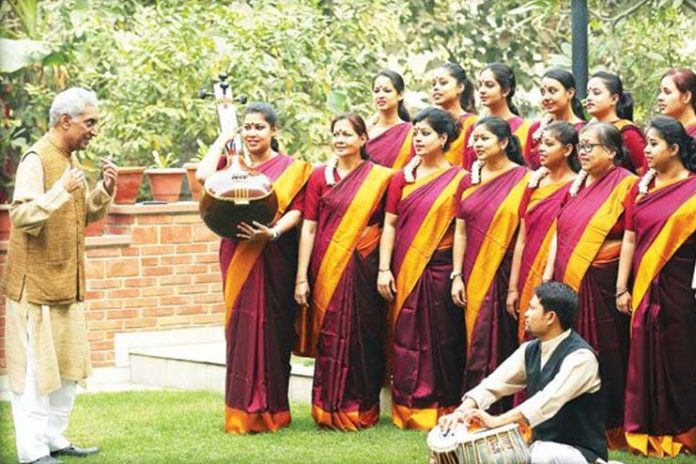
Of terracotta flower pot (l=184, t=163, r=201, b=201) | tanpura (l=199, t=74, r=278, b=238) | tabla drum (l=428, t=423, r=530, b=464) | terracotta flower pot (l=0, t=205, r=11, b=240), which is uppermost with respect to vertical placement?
tanpura (l=199, t=74, r=278, b=238)

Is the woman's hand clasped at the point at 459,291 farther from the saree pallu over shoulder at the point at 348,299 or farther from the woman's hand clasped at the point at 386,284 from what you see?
the saree pallu over shoulder at the point at 348,299

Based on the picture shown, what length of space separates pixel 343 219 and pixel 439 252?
1.75 feet

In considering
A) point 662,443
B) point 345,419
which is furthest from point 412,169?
point 662,443

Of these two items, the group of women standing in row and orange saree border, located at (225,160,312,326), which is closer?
the group of women standing in row

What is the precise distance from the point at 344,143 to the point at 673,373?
212 cm

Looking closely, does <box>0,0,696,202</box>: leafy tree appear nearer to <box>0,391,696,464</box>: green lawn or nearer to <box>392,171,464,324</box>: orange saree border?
<box>0,391,696,464</box>: green lawn

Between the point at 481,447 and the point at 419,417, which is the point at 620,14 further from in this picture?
the point at 481,447

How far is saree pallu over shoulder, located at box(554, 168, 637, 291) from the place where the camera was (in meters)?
9.44

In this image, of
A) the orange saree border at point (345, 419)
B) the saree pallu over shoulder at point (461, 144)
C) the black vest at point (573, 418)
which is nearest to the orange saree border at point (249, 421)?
the orange saree border at point (345, 419)

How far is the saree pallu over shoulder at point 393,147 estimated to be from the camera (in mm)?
10641

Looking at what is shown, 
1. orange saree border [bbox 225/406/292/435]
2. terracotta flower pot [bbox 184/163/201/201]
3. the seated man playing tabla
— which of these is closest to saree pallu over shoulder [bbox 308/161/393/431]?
orange saree border [bbox 225/406/292/435]

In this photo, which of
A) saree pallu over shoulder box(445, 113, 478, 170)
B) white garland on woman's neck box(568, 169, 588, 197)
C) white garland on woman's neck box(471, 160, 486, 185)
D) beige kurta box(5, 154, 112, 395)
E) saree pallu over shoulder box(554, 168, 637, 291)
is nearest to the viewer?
beige kurta box(5, 154, 112, 395)

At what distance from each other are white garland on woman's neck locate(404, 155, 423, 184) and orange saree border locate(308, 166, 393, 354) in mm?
86

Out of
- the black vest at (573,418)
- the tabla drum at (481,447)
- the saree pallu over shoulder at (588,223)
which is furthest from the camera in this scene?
the saree pallu over shoulder at (588,223)
